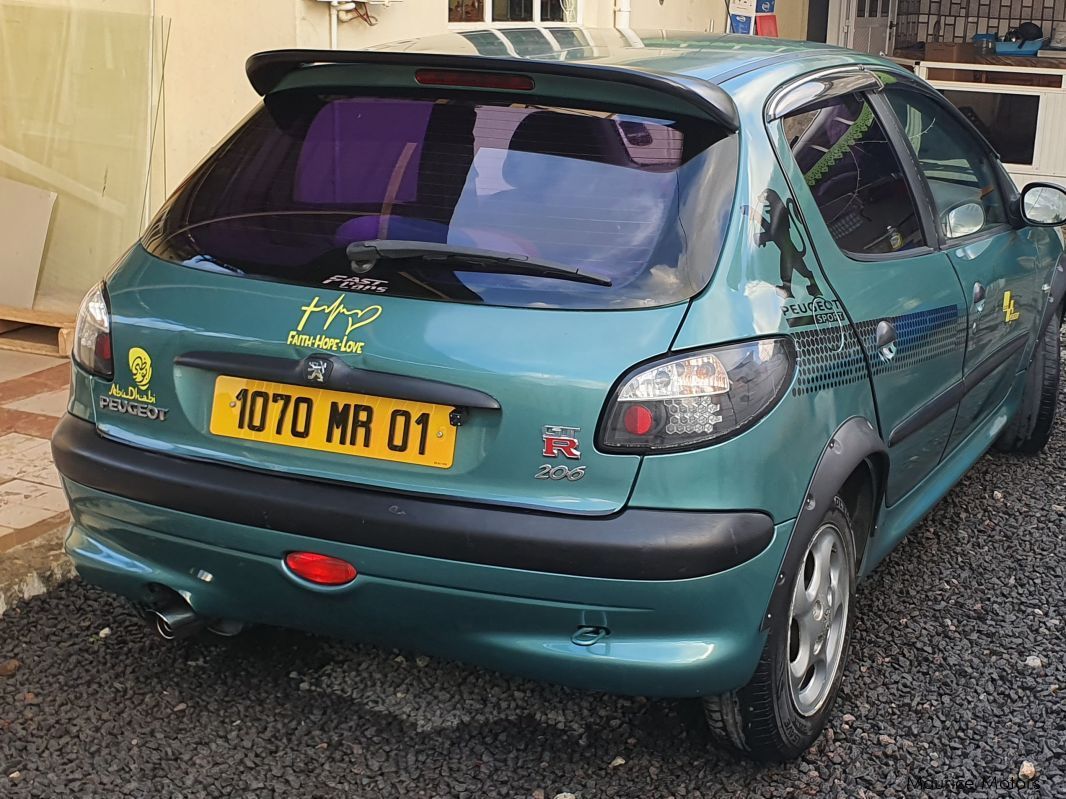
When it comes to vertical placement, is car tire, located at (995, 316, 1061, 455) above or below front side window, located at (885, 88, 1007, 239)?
below

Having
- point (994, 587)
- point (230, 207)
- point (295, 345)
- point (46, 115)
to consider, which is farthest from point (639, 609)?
point (46, 115)

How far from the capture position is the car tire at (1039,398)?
510cm

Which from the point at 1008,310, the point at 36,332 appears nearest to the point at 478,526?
the point at 1008,310

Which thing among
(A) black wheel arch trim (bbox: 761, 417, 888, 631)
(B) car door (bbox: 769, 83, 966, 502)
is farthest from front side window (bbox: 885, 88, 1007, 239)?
(A) black wheel arch trim (bbox: 761, 417, 888, 631)

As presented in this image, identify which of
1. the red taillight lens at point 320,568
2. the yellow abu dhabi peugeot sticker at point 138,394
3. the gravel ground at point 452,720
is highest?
the yellow abu dhabi peugeot sticker at point 138,394

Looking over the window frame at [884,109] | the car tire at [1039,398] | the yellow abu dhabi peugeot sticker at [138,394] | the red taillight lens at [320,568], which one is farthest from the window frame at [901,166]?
the yellow abu dhabi peugeot sticker at [138,394]

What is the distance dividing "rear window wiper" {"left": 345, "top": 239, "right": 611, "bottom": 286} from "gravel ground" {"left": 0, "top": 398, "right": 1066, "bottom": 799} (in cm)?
117

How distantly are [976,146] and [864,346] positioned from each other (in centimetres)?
176

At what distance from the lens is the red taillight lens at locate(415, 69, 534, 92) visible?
281cm

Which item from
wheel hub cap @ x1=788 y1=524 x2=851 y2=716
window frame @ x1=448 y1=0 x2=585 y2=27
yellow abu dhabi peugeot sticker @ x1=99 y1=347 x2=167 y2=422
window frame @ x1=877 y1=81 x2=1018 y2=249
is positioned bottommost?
wheel hub cap @ x1=788 y1=524 x2=851 y2=716

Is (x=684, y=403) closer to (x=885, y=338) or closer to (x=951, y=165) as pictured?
(x=885, y=338)

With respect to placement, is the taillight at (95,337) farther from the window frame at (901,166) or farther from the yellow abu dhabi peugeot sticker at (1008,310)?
the yellow abu dhabi peugeot sticker at (1008,310)

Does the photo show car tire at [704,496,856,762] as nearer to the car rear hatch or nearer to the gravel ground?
the gravel ground

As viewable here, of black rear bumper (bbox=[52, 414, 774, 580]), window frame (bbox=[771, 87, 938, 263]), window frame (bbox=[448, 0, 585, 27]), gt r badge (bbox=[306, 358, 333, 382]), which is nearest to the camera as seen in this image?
black rear bumper (bbox=[52, 414, 774, 580])
